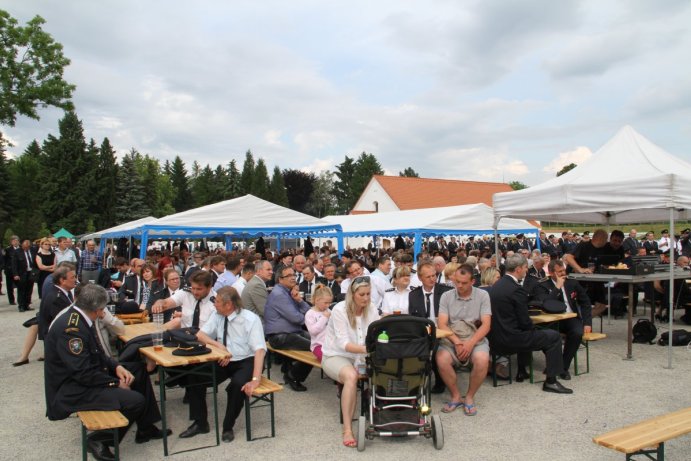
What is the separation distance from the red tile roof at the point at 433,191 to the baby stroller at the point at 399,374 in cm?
4193

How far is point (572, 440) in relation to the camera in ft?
13.2

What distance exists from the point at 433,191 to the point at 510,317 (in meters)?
43.2

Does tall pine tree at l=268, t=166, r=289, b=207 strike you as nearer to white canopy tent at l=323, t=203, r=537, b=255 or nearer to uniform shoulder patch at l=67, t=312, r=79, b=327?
white canopy tent at l=323, t=203, r=537, b=255

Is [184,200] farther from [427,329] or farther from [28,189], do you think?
[427,329]

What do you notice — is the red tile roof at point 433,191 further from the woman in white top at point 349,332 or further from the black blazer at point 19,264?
the woman in white top at point 349,332

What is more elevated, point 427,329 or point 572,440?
point 427,329

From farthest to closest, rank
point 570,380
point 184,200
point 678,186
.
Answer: point 184,200
point 678,186
point 570,380

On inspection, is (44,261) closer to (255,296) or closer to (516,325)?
(255,296)

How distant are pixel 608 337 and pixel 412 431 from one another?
544cm

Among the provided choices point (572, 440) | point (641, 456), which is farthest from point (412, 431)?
point (641, 456)

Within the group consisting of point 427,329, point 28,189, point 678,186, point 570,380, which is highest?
point 28,189

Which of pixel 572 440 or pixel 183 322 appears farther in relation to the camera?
pixel 183 322

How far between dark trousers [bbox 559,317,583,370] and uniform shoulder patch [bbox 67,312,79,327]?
500 cm

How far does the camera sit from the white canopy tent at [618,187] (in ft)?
20.5
